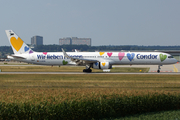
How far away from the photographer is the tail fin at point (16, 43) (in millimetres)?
56156

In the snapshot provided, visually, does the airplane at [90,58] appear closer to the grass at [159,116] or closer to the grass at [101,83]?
the grass at [101,83]

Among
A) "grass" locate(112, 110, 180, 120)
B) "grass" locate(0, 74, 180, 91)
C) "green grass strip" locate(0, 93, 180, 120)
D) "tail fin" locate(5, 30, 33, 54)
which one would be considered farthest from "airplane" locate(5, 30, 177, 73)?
"grass" locate(112, 110, 180, 120)

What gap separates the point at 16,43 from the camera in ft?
185

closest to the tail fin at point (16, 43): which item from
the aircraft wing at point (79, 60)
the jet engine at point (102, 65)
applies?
the aircraft wing at point (79, 60)

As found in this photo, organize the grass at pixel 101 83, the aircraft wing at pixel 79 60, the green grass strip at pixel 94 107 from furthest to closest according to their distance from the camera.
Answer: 1. the aircraft wing at pixel 79 60
2. the grass at pixel 101 83
3. the green grass strip at pixel 94 107

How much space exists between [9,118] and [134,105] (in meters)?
10.4

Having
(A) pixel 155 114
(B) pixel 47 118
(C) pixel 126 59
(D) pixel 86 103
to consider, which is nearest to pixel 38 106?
(B) pixel 47 118

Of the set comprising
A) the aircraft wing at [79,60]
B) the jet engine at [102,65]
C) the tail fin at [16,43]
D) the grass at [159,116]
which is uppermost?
the tail fin at [16,43]

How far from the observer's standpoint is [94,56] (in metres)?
54.8

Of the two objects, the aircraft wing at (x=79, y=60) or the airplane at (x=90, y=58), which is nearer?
the aircraft wing at (x=79, y=60)

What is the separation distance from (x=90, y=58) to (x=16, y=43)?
18502 millimetres

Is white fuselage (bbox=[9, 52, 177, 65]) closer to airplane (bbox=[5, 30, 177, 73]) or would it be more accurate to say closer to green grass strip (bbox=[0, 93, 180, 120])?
airplane (bbox=[5, 30, 177, 73])

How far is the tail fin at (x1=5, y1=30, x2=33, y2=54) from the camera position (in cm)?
5616

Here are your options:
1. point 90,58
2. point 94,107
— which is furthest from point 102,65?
point 94,107
